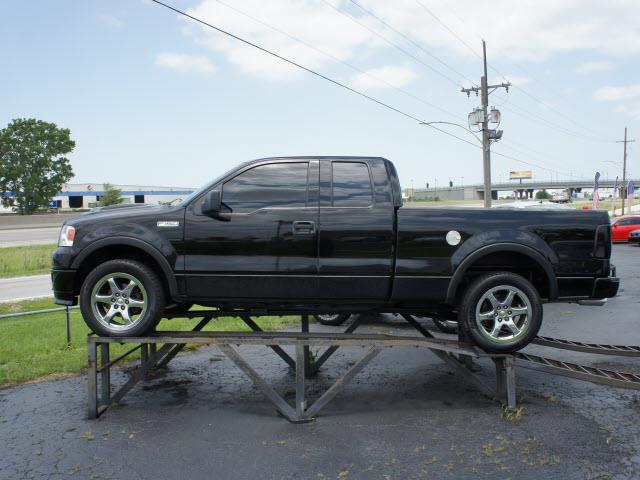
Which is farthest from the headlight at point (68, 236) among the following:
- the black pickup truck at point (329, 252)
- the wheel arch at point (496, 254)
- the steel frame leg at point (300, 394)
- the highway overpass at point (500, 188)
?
the highway overpass at point (500, 188)

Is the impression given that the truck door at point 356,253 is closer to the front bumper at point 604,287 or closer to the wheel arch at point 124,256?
the wheel arch at point 124,256

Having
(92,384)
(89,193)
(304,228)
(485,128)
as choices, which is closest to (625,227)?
(485,128)

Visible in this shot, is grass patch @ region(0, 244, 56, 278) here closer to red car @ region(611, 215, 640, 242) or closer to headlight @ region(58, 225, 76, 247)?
headlight @ region(58, 225, 76, 247)

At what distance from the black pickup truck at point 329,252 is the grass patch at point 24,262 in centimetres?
1607

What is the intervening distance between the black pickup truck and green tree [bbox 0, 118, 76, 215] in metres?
62.0

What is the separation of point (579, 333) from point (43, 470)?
7.87 m

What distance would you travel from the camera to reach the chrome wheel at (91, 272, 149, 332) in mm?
5348

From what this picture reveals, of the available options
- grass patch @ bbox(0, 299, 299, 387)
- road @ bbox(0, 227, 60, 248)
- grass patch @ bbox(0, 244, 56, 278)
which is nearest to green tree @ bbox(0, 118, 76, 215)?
road @ bbox(0, 227, 60, 248)

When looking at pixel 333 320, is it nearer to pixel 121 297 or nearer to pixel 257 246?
pixel 257 246

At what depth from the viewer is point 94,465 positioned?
447cm

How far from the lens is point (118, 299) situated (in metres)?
5.39

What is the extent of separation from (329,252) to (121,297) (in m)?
2.01

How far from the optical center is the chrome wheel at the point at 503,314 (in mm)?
5277

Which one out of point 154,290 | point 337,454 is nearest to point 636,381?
point 337,454
